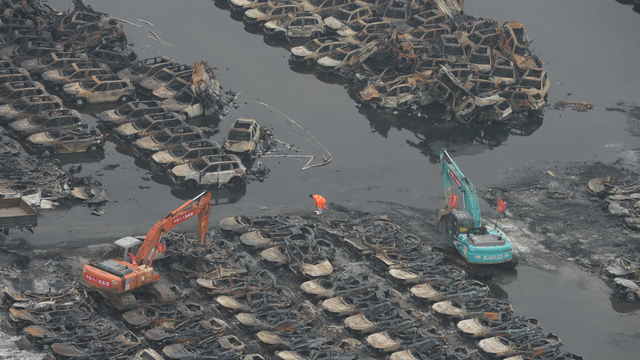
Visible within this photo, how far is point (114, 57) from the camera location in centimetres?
4591

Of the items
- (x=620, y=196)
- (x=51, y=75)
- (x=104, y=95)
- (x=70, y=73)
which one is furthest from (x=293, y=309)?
(x=51, y=75)

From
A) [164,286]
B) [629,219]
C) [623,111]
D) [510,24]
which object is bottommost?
[164,286]

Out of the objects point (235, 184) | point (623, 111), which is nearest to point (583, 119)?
point (623, 111)

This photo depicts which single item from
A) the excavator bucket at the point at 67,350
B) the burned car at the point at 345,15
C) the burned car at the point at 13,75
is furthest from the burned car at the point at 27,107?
the burned car at the point at 345,15

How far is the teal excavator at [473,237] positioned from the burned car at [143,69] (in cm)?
2039

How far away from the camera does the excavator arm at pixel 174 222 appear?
86.8 feet

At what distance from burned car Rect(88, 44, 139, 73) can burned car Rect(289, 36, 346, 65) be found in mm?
10712

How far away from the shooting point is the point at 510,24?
4969cm

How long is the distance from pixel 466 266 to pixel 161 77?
Result: 907 inches

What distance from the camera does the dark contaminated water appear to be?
101ft

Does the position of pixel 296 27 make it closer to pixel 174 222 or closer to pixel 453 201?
pixel 453 201

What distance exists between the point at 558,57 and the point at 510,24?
753 cm

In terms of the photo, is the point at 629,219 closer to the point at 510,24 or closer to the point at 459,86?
the point at 459,86

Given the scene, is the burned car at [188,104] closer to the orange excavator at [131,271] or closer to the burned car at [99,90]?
the burned car at [99,90]
